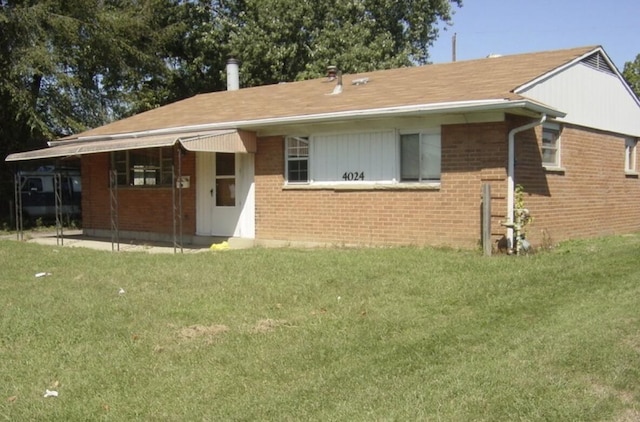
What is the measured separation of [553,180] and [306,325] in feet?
24.6

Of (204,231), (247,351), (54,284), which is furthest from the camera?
(204,231)

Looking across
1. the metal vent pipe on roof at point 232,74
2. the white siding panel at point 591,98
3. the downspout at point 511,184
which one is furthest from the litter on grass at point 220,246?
the metal vent pipe on roof at point 232,74

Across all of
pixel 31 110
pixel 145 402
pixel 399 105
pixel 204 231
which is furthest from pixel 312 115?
pixel 31 110

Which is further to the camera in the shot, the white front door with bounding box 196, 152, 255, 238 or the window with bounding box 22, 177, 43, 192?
the window with bounding box 22, 177, 43, 192

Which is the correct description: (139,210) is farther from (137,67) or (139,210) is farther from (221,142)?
(137,67)

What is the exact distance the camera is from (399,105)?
11.0 metres

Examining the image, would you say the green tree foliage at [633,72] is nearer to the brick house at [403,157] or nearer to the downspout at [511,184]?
the brick house at [403,157]

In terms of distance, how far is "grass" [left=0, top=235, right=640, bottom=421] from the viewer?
4.32 metres

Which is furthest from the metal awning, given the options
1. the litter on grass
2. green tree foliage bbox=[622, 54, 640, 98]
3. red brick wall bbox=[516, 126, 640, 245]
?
green tree foliage bbox=[622, 54, 640, 98]

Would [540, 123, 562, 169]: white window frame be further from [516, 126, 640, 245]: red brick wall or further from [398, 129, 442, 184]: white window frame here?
[398, 129, 442, 184]: white window frame

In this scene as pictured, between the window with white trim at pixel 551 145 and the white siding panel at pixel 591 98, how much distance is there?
1.34ft

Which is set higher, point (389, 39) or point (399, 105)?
point (389, 39)

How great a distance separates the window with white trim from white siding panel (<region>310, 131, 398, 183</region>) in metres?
2.93

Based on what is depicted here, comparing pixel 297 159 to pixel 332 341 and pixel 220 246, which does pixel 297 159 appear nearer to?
pixel 220 246
